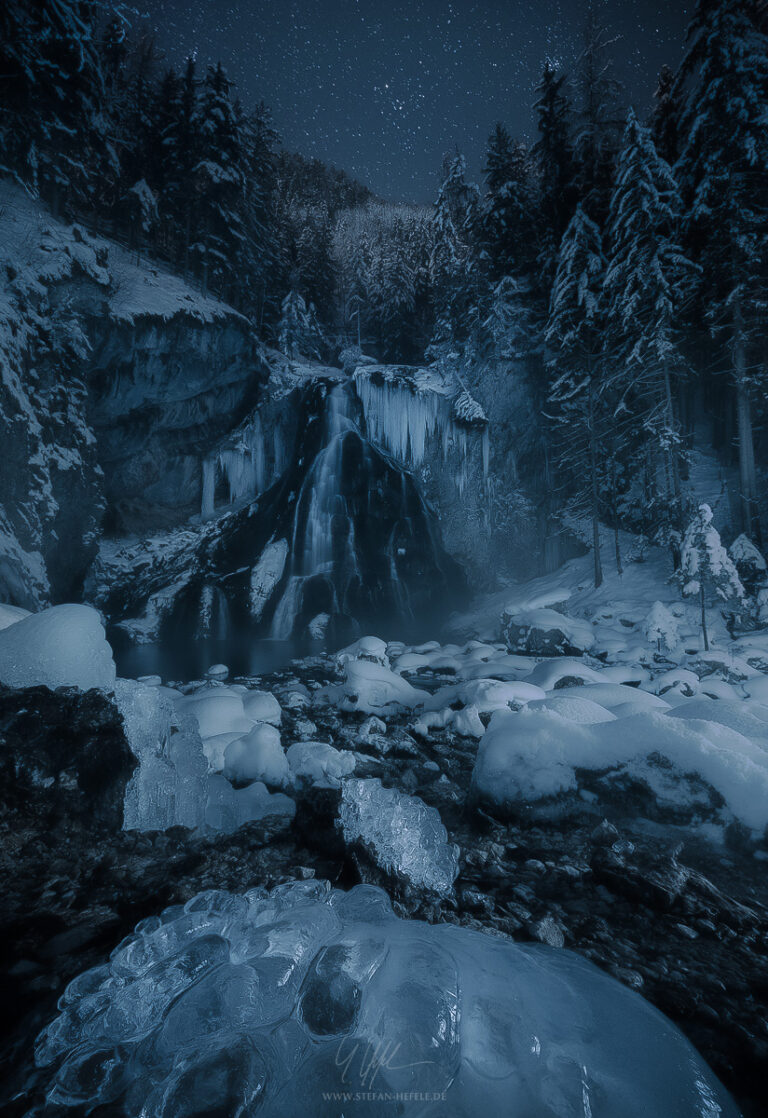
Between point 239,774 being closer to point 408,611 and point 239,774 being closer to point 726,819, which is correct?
point 726,819

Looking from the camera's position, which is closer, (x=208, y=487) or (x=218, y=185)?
(x=218, y=185)

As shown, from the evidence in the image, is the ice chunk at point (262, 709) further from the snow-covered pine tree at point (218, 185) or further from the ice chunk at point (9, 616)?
the snow-covered pine tree at point (218, 185)

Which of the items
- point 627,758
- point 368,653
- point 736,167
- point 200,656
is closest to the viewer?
point 627,758

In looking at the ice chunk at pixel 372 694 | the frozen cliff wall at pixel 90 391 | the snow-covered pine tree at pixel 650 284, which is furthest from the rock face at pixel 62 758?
the snow-covered pine tree at pixel 650 284

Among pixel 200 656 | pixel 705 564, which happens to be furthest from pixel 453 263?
pixel 200 656

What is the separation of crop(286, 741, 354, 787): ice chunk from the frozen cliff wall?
29.1 feet

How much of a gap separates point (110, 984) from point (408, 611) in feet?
62.3

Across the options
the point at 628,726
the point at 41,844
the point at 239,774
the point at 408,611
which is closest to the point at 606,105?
the point at 408,611

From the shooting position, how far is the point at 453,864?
3301mm

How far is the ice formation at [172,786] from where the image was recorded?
4176mm

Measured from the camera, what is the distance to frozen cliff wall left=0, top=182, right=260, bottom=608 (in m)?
12.2

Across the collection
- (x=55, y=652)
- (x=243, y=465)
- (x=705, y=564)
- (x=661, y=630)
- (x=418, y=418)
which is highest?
(x=418, y=418)

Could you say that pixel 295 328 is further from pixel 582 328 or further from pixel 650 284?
pixel 650 284

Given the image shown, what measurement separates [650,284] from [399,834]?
16182 mm
